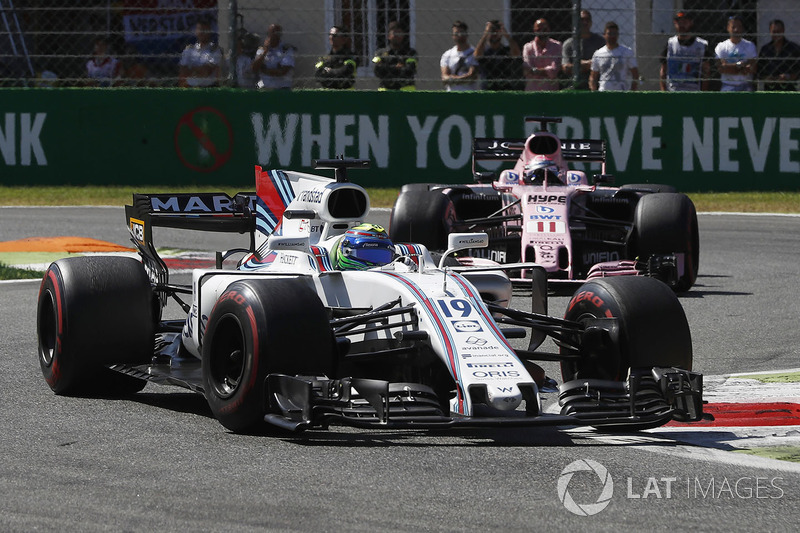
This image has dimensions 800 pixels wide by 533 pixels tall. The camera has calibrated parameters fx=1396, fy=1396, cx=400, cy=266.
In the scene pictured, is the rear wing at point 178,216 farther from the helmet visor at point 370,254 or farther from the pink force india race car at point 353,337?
the helmet visor at point 370,254

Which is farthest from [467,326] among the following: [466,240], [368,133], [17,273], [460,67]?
[460,67]

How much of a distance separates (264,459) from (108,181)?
545 inches

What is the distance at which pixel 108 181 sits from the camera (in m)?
19.2

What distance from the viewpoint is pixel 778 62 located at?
59.7 feet

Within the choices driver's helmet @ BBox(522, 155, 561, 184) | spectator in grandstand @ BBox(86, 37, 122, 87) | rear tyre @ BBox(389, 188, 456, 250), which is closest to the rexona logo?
rear tyre @ BBox(389, 188, 456, 250)

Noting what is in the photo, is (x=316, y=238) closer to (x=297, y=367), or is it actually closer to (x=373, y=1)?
(x=297, y=367)

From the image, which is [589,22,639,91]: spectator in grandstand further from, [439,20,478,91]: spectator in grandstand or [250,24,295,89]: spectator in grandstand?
[250,24,295,89]: spectator in grandstand

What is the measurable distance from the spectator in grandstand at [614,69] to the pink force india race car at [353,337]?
10.6 metres

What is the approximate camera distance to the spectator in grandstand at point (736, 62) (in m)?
18.2

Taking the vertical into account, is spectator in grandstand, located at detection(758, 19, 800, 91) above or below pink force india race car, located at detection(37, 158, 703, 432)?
above

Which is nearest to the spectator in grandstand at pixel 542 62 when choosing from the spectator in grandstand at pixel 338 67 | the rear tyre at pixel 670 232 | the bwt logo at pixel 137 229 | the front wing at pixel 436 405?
the spectator in grandstand at pixel 338 67

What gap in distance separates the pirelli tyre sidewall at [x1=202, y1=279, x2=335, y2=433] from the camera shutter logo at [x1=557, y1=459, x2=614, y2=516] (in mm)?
1270

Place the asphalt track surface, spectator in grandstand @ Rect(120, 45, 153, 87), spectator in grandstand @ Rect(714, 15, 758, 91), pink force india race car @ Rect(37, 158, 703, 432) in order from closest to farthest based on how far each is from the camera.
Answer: the asphalt track surface
pink force india race car @ Rect(37, 158, 703, 432)
spectator in grandstand @ Rect(714, 15, 758, 91)
spectator in grandstand @ Rect(120, 45, 153, 87)

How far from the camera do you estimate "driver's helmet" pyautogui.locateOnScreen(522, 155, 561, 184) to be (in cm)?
1305
